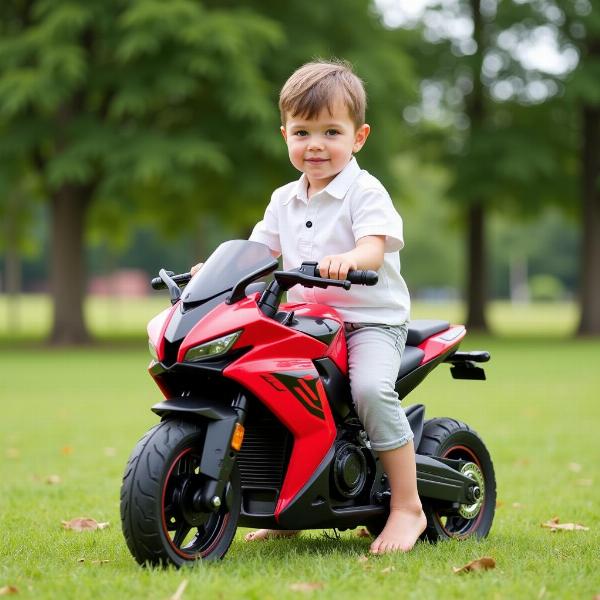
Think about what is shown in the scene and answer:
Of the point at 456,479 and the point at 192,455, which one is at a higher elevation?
the point at 192,455

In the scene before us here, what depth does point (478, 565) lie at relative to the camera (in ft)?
13.3

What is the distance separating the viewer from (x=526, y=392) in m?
12.9

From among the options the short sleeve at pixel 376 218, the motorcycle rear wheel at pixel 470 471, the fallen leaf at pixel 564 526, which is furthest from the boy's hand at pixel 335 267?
the fallen leaf at pixel 564 526

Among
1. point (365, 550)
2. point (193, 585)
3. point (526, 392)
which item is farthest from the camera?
point (526, 392)

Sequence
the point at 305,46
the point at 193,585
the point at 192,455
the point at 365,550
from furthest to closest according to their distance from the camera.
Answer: the point at 305,46, the point at 365,550, the point at 192,455, the point at 193,585

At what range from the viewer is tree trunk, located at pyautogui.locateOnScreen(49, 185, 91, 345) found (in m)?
23.8

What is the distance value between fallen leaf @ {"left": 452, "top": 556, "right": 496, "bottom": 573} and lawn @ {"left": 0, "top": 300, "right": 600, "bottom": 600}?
6 cm

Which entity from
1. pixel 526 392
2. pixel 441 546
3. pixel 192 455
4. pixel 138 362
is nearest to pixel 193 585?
pixel 192 455

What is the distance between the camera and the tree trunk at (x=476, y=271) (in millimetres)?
29219

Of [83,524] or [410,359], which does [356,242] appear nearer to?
[410,359]

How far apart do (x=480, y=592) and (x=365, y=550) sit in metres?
0.97

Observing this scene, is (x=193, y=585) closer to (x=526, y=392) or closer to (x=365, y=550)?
(x=365, y=550)

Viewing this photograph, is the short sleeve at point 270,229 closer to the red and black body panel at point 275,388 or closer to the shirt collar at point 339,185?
the shirt collar at point 339,185

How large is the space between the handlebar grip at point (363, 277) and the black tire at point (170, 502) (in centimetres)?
78
